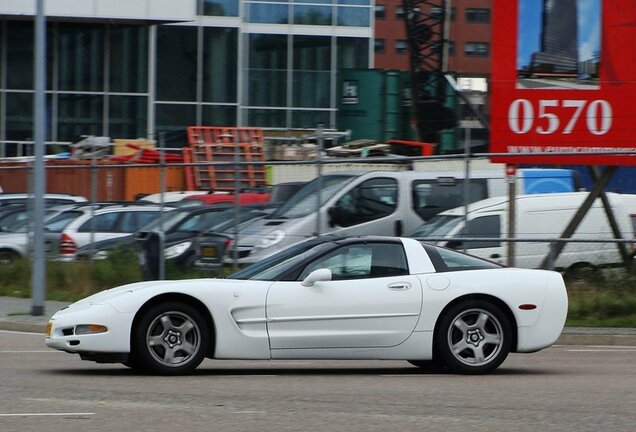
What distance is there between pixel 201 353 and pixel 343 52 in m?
32.5

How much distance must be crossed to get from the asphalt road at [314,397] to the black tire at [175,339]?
14 centimetres

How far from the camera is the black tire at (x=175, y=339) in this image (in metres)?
10.4

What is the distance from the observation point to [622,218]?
16609 mm

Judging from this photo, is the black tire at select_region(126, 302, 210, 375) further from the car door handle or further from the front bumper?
the car door handle

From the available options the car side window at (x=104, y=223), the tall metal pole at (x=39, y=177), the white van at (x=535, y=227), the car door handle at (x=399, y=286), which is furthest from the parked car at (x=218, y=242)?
the car door handle at (x=399, y=286)

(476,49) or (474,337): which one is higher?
(476,49)

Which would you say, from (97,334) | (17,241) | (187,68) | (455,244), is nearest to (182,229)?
(17,241)

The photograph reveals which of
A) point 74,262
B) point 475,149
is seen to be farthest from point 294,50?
point 74,262

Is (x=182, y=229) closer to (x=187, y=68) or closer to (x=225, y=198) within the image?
(x=225, y=198)

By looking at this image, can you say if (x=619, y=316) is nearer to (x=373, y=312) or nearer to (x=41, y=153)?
(x=373, y=312)

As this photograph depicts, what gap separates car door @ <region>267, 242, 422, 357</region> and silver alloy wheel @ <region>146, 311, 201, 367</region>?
0.68 metres

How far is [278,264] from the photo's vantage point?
1100 centimetres

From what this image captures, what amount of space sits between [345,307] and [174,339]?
5.03ft

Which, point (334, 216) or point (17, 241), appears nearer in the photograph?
point (334, 216)
